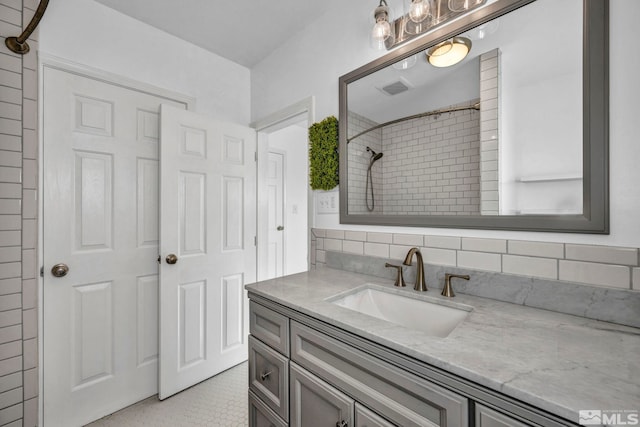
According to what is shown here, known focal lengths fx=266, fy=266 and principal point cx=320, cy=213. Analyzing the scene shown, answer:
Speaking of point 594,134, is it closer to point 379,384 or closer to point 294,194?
point 379,384

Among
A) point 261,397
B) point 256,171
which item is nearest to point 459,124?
point 261,397

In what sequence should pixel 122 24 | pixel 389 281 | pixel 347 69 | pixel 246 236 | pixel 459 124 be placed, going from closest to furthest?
pixel 459 124
pixel 389 281
pixel 347 69
pixel 122 24
pixel 246 236

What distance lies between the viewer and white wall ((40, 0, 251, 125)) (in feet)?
5.11

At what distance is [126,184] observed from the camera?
177 cm

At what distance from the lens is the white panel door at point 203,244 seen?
1.79 meters

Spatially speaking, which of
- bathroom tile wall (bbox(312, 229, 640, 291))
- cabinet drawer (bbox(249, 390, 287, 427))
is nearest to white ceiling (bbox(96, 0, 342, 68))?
bathroom tile wall (bbox(312, 229, 640, 291))

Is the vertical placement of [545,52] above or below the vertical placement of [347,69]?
below

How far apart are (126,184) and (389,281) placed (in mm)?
1777

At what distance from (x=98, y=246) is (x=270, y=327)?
4.29 ft


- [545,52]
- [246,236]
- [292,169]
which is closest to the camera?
[545,52]

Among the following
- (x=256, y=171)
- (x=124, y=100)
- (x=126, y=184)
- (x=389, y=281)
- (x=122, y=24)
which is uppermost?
(x=122, y=24)

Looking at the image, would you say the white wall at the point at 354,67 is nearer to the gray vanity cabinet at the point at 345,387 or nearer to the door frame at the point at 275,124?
the door frame at the point at 275,124

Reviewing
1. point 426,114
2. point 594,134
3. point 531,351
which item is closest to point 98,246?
point 426,114

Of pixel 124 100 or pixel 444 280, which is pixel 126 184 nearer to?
pixel 124 100
